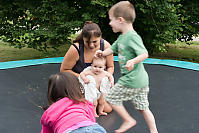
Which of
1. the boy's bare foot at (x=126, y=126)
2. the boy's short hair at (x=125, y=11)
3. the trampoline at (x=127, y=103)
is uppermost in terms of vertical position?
the boy's short hair at (x=125, y=11)

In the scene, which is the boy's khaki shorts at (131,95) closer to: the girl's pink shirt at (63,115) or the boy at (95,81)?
the boy at (95,81)

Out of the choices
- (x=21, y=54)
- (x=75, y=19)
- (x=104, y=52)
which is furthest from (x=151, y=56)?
(x=104, y=52)

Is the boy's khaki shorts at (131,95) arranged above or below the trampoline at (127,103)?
above

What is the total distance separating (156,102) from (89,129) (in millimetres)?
1292

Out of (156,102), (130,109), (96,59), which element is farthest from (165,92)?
(96,59)

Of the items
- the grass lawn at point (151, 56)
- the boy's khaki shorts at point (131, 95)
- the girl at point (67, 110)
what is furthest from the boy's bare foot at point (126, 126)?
the grass lawn at point (151, 56)

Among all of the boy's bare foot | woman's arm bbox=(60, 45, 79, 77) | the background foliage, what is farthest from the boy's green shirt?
the background foliage

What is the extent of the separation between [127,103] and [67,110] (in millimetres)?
1216

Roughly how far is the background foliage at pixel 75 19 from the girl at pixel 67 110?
286 centimetres

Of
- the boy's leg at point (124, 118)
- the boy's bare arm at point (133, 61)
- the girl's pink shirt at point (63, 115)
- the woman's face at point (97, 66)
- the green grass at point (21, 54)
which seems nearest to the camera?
the girl's pink shirt at point (63, 115)

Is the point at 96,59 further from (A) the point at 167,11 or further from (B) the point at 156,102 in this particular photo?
(A) the point at 167,11

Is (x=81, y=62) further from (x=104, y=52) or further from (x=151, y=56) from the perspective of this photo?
(x=151, y=56)

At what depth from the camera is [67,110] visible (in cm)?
118

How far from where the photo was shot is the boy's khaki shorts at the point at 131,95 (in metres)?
1.56
